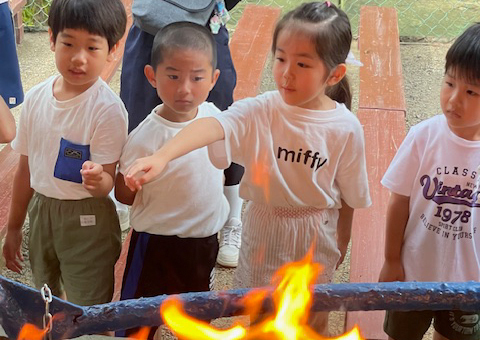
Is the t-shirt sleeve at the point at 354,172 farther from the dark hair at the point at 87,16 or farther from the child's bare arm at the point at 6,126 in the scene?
the child's bare arm at the point at 6,126

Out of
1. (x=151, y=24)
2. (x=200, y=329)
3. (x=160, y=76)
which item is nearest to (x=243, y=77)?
(x=151, y=24)

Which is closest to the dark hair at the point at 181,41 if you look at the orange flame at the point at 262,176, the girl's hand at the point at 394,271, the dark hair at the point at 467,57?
the orange flame at the point at 262,176

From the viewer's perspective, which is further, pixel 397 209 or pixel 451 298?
pixel 397 209

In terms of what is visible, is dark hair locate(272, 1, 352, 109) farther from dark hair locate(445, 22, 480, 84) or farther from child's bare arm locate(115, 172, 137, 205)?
child's bare arm locate(115, 172, 137, 205)

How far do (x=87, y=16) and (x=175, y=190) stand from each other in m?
0.54

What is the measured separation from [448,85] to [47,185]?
116 centimetres

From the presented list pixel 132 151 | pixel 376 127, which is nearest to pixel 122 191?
pixel 132 151

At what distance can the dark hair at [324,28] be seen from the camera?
6.27ft

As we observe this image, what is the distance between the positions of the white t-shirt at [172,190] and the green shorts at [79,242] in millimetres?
104

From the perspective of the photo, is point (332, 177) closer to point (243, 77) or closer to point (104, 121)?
point (104, 121)

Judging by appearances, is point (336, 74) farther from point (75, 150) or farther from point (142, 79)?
point (142, 79)

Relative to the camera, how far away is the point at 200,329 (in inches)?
62.1

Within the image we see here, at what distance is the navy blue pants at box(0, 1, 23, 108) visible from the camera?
8.63ft

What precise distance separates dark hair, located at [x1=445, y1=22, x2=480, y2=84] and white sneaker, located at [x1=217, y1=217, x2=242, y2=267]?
4.10 feet
